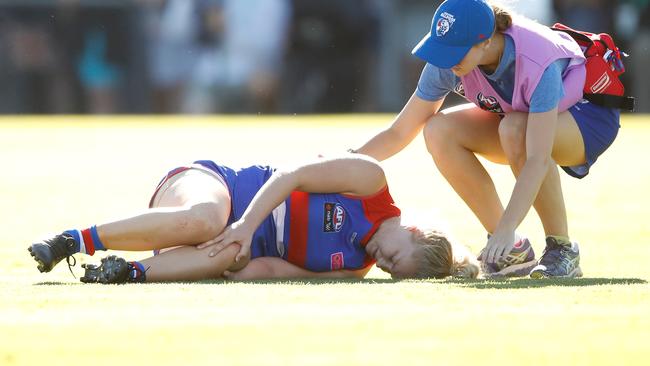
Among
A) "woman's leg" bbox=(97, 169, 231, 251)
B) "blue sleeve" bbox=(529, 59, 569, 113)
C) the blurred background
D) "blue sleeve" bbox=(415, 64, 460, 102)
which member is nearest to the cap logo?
"blue sleeve" bbox=(529, 59, 569, 113)

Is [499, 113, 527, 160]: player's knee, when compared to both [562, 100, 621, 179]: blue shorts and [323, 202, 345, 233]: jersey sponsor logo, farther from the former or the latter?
[323, 202, 345, 233]: jersey sponsor logo

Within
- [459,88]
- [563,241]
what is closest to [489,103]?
[459,88]

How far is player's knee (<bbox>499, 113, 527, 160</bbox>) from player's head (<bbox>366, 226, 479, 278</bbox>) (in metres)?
0.50

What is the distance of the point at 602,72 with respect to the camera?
620cm

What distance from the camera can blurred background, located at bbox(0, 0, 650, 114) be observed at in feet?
67.9

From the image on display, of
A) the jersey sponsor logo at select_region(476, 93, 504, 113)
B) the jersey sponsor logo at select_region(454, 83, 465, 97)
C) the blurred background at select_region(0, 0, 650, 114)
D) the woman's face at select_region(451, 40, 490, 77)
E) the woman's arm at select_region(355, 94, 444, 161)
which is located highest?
the woman's face at select_region(451, 40, 490, 77)

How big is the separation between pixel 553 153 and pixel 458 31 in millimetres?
860

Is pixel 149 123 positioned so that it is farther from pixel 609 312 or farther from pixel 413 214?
pixel 609 312

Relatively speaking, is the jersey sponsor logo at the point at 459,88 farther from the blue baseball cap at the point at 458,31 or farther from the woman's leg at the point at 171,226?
the woman's leg at the point at 171,226

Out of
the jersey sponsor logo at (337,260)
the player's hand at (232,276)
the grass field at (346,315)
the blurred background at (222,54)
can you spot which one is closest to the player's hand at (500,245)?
the grass field at (346,315)

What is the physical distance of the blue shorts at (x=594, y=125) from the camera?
243 inches

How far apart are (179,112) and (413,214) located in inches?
667

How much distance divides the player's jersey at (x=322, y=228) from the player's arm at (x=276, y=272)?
26mm

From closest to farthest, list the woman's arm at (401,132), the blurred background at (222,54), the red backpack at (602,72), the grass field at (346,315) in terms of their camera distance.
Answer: the grass field at (346,315), the red backpack at (602,72), the woman's arm at (401,132), the blurred background at (222,54)
